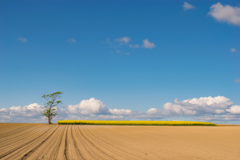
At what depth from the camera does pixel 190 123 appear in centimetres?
5425

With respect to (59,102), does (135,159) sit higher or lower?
lower

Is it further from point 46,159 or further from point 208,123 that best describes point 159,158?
point 208,123

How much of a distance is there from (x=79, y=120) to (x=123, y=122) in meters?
11.7

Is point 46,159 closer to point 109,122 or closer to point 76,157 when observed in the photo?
point 76,157

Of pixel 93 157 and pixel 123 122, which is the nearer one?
pixel 93 157

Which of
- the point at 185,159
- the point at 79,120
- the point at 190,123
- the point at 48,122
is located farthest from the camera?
the point at 190,123

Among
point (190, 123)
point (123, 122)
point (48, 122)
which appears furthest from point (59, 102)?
point (190, 123)

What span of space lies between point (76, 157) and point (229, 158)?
26.2 feet

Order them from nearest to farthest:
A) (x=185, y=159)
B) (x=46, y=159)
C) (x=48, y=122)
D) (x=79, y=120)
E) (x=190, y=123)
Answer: (x=46, y=159) < (x=185, y=159) < (x=48, y=122) < (x=79, y=120) < (x=190, y=123)

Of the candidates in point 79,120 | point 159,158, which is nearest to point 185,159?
point 159,158

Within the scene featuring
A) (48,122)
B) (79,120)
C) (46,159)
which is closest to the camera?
(46,159)

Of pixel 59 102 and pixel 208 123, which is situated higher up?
pixel 59 102

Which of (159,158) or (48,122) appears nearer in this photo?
(159,158)

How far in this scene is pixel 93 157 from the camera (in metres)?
9.24
